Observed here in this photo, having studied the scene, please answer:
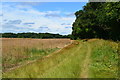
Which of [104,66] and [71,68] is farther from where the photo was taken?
[104,66]

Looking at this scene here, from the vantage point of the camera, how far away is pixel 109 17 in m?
32.3

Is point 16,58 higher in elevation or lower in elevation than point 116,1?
lower

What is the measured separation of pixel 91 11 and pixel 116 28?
19155 millimetres

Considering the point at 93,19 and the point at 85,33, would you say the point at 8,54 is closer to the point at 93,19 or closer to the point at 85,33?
the point at 93,19

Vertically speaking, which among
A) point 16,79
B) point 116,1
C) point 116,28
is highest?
point 116,1

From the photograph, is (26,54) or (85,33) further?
(85,33)

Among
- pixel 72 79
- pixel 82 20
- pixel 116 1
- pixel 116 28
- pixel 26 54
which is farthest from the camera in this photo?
pixel 82 20

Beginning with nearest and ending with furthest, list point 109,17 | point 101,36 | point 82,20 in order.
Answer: point 109,17, point 101,36, point 82,20

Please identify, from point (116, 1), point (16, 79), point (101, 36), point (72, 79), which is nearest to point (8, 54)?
point (16, 79)

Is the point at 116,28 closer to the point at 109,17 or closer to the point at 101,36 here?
the point at 109,17

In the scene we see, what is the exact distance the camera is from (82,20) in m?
58.2

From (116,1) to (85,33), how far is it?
30454mm

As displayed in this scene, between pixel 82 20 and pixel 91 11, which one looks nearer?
pixel 91 11

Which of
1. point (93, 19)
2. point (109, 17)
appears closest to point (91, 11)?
point (93, 19)
